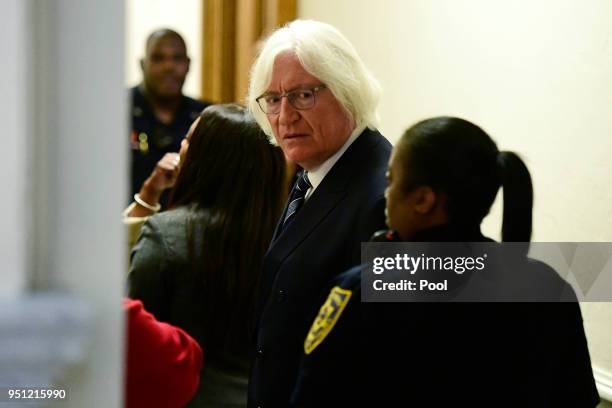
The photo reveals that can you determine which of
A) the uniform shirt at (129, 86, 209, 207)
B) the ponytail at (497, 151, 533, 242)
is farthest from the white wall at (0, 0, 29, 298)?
the uniform shirt at (129, 86, 209, 207)

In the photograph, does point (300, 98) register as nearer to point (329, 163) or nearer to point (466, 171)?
point (329, 163)

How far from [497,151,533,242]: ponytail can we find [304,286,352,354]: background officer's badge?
0.67 ft

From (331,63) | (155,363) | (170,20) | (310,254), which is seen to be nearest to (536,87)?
(331,63)

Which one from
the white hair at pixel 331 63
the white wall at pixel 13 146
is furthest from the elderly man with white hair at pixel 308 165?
the white wall at pixel 13 146

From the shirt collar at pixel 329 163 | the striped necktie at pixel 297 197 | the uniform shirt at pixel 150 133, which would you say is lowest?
the uniform shirt at pixel 150 133

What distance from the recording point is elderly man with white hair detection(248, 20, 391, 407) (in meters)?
1.10

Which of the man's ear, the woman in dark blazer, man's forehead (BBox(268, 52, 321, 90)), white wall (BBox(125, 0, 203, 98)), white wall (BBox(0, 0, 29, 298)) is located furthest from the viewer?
white wall (BBox(125, 0, 203, 98))

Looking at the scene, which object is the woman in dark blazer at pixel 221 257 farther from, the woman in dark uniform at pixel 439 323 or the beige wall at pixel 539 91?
the woman in dark uniform at pixel 439 323

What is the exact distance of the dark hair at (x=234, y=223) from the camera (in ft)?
4.60

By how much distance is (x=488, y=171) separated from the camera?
0.95 meters

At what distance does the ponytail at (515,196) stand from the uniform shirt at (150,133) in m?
1.38

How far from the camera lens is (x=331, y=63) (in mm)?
1159

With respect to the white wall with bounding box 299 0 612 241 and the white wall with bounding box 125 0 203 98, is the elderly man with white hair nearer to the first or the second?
the white wall with bounding box 299 0 612 241

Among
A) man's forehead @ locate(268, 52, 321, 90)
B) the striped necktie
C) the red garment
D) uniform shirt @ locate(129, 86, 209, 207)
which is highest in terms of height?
man's forehead @ locate(268, 52, 321, 90)
